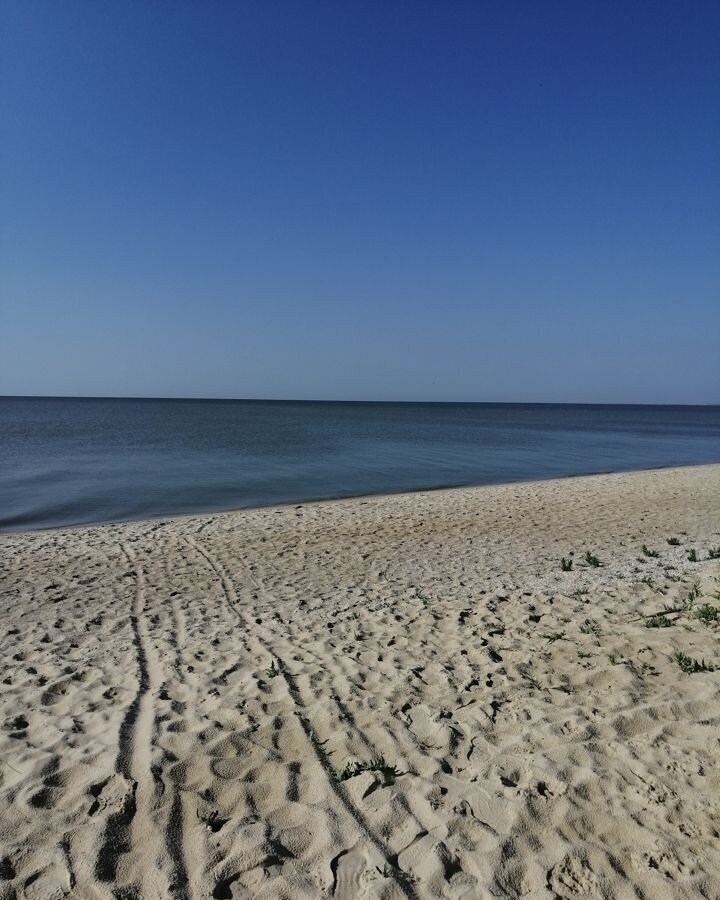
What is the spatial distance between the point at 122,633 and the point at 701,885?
6.59 metres

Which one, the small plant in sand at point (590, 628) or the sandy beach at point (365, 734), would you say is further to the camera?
the small plant in sand at point (590, 628)

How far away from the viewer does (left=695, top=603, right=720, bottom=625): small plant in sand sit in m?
Result: 6.58

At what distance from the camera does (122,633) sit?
24.6ft

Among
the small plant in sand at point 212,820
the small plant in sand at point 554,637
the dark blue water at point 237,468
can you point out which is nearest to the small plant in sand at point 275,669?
the small plant in sand at point 212,820

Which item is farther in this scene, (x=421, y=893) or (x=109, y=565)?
(x=109, y=565)

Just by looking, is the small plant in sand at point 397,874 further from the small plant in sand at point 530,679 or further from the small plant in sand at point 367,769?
the small plant in sand at point 530,679

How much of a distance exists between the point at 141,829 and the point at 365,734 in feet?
5.98

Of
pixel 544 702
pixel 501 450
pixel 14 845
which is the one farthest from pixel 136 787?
pixel 501 450

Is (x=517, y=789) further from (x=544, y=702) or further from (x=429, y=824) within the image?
(x=544, y=702)

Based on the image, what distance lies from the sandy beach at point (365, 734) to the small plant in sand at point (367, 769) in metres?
0.03

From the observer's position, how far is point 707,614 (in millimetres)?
6641

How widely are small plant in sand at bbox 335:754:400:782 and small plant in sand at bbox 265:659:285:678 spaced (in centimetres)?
179

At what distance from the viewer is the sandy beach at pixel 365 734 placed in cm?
343

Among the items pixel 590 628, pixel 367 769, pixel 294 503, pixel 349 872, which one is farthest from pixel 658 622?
pixel 294 503
